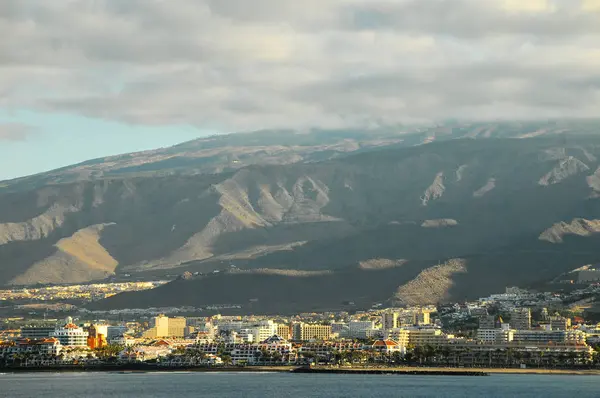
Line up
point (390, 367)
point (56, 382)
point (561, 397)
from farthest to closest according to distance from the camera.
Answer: point (390, 367)
point (56, 382)
point (561, 397)

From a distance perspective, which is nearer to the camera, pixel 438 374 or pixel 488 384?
pixel 488 384

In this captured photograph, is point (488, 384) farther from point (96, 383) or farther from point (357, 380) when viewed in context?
point (96, 383)

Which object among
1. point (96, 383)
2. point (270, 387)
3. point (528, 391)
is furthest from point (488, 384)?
point (96, 383)

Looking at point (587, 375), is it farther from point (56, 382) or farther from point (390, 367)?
point (56, 382)

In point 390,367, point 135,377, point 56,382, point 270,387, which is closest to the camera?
point 270,387

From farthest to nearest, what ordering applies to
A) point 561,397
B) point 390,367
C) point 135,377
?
point 390,367
point 135,377
point 561,397

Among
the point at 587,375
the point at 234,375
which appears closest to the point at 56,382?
the point at 234,375
